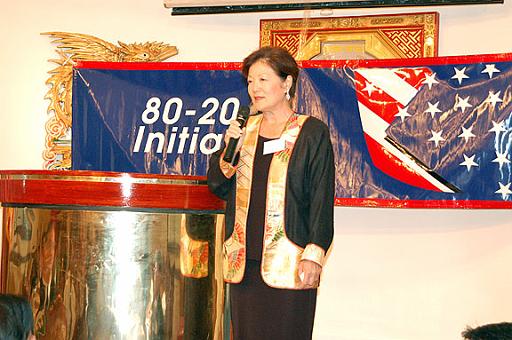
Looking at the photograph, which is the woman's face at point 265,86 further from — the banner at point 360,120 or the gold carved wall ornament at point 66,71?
the gold carved wall ornament at point 66,71

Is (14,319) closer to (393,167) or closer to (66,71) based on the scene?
(393,167)

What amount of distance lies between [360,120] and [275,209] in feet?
6.71

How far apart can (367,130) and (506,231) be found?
3.14 ft

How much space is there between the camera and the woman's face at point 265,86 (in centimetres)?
266

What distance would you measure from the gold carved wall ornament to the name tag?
104 inches

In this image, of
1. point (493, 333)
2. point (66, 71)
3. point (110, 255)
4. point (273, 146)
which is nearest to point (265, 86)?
point (273, 146)

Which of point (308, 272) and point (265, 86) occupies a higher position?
point (265, 86)

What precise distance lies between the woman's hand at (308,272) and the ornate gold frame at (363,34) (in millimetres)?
2416

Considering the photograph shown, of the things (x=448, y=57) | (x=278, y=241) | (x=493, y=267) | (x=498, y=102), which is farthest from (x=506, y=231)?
(x=278, y=241)

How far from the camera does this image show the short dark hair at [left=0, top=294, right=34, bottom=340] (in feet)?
4.79

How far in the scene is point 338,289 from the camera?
4859mm

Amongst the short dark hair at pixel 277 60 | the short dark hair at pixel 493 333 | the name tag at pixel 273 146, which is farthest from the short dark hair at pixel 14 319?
the short dark hair at pixel 277 60

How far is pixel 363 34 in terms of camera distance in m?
4.78

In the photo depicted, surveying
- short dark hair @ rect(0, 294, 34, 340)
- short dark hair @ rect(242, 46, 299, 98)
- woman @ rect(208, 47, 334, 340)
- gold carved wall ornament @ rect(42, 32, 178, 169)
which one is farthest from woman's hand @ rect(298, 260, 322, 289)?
gold carved wall ornament @ rect(42, 32, 178, 169)
